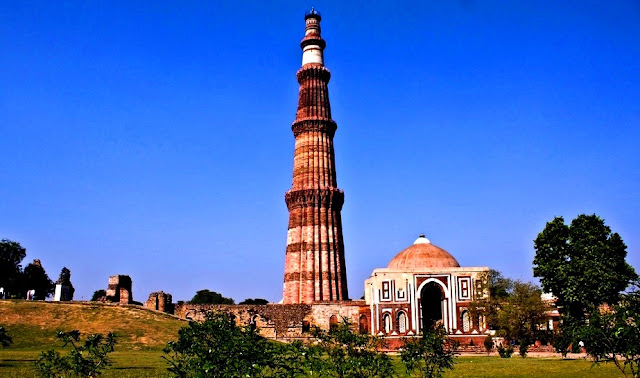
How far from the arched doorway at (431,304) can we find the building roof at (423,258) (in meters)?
1.77

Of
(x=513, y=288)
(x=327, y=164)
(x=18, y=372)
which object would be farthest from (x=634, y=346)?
(x=327, y=164)

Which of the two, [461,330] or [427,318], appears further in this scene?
[427,318]

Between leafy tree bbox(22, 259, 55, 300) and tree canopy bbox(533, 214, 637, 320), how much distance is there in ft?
145

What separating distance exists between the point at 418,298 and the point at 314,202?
10.9 metres

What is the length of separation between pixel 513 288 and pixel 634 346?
1178 inches

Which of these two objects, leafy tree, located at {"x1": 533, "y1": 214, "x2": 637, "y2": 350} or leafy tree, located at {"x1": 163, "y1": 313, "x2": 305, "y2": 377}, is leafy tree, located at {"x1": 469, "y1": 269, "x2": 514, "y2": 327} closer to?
leafy tree, located at {"x1": 533, "y1": 214, "x2": 637, "y2": 350}

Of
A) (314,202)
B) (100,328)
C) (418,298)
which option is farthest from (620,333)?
(314,202)

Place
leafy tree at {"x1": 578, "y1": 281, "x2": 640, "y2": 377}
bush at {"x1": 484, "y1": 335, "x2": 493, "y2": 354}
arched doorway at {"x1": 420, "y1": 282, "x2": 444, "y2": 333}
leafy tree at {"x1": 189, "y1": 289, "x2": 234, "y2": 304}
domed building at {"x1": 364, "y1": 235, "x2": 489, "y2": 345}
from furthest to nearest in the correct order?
leafy tree at {"x1": 189, "y1": 289, "x2": 234, "y2": 304} → arched doorway at {"x1": 420, "y1": 282, "x2": 444, "y2": 333} → domed building at {"x1": 364, "y1": 235, "x2": 489, "y2": 345} → bush at {"x1": 484, "y1": 335, "x2": 493, "y2": 354} → leafy tree at {"x1": 578, "y1": 281, "x2": 640, "y2": 377}

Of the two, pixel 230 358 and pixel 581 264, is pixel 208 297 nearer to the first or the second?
pixel 581 264

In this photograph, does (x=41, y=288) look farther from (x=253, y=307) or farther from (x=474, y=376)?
(x=474, y=376)

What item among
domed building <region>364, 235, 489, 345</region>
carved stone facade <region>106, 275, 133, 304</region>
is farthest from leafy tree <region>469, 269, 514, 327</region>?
carved stone facade <region>106, 275, 133, 304</region>

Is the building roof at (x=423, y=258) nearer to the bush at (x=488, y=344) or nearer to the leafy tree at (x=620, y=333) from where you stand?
the bush at (x=488, y=344)

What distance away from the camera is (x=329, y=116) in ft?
169

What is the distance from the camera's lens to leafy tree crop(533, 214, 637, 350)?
3288 centimetres
